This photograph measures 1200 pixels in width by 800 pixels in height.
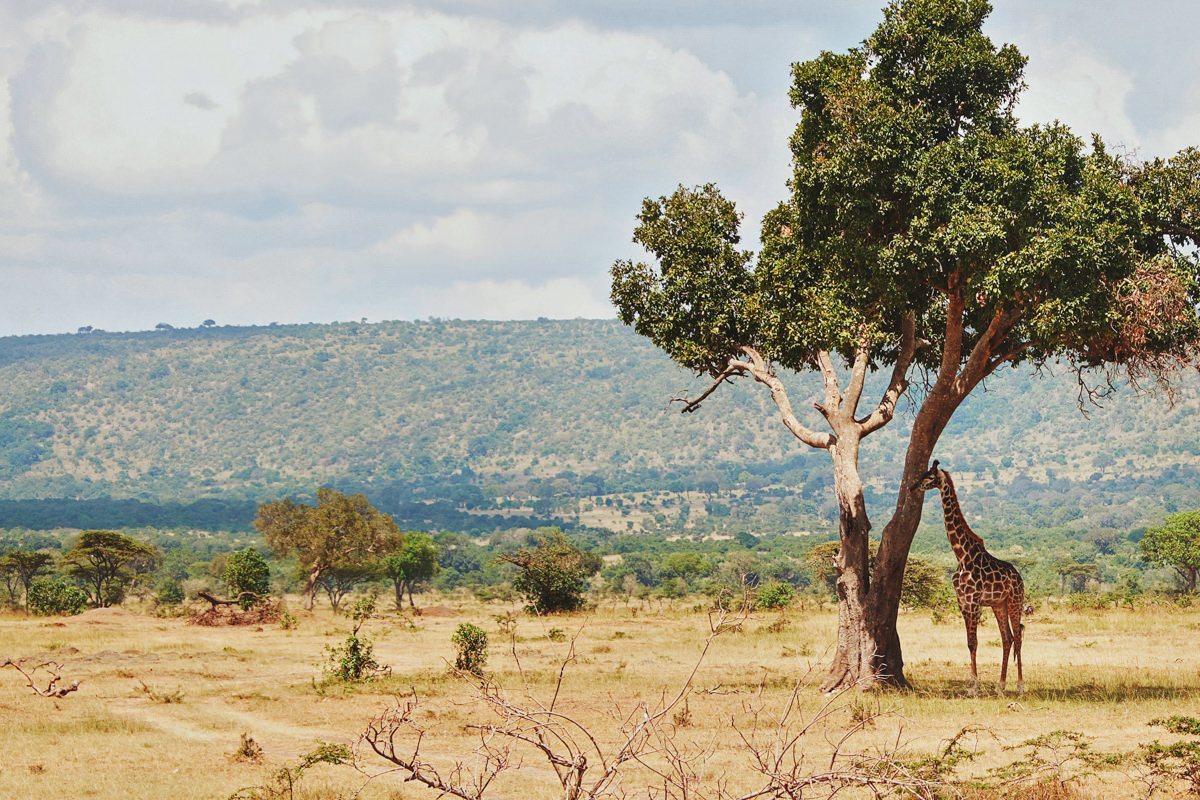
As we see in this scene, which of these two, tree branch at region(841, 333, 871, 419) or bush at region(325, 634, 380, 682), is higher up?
tree branch at region(841, 333, 871, 419)

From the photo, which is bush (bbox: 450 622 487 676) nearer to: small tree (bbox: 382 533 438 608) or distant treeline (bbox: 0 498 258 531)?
small tree (bbox: 382 533 438 608)

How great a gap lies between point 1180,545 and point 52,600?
54.3m

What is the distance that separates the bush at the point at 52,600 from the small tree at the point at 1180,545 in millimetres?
52362

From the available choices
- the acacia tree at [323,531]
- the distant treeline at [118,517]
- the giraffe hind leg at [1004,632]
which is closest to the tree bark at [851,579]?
the giraffe hind leg at [1004,632]

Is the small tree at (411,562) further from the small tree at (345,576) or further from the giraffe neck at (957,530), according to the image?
the giraffe neck at (957,530)

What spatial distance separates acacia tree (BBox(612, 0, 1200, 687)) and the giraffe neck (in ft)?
2.25

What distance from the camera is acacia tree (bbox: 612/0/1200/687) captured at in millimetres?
14422

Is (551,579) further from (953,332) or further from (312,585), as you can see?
(953,332)

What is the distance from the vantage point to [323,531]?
50156 millimetres

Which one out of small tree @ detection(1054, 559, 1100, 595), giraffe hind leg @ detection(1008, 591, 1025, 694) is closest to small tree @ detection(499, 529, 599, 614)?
giraffe hind leg @ detection(1008, 591, 1025, 694)

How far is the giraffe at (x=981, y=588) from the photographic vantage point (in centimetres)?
1711

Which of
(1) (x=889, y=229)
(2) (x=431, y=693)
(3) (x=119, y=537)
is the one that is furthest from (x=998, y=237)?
(3) (x=119, y=537)

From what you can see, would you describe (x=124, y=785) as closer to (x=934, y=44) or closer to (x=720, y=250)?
(x=720, y=250)

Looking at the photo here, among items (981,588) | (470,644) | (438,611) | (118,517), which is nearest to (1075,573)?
(438,611)
